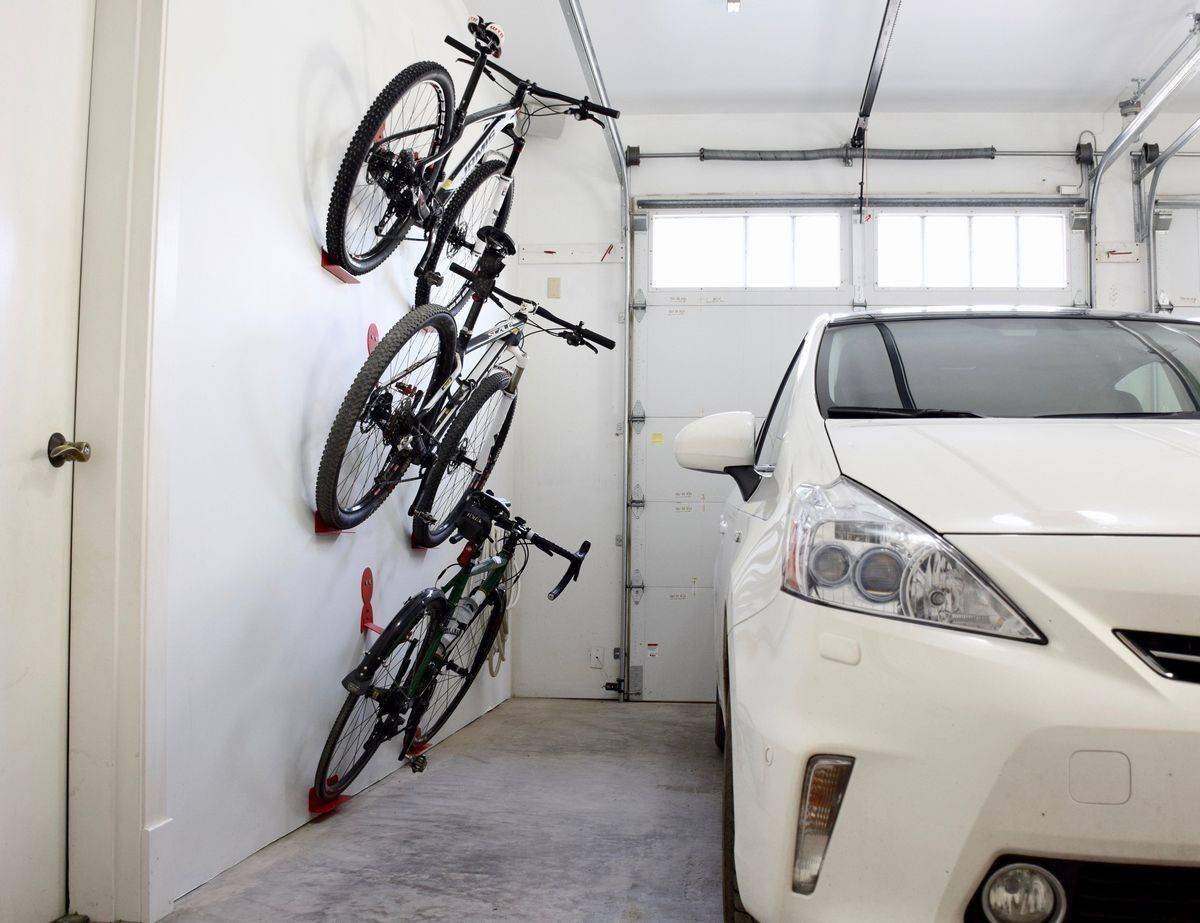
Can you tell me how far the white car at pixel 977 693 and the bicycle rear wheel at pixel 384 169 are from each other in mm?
1733

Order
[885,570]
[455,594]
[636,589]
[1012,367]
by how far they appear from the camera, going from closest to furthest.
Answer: [885,570] < [1012,367] < [455,594] < [636,589]

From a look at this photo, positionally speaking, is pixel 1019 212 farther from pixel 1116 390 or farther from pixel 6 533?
pixel 6 533

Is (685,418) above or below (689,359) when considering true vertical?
below

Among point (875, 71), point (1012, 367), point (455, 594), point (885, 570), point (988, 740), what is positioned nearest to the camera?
point (988, 740)

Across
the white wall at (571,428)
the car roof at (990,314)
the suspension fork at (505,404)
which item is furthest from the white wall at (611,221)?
the car roof at (990,314)

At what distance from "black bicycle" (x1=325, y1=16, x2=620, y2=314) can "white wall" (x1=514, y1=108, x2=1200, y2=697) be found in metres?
1.63

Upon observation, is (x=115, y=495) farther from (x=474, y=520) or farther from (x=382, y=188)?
(x=474, y=520)

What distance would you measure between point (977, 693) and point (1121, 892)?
11.1 inches

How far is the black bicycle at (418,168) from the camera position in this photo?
2461mm

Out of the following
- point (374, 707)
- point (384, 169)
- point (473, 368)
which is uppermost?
point (384, 169)

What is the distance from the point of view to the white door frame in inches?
69.7

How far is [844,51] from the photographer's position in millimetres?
4379

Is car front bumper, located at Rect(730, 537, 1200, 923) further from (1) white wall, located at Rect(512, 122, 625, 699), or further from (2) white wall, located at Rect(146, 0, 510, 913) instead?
(1) white wall, located at Rect(512, 122, 625, 699)

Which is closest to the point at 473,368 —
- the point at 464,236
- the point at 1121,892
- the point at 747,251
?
the point at 464,236
